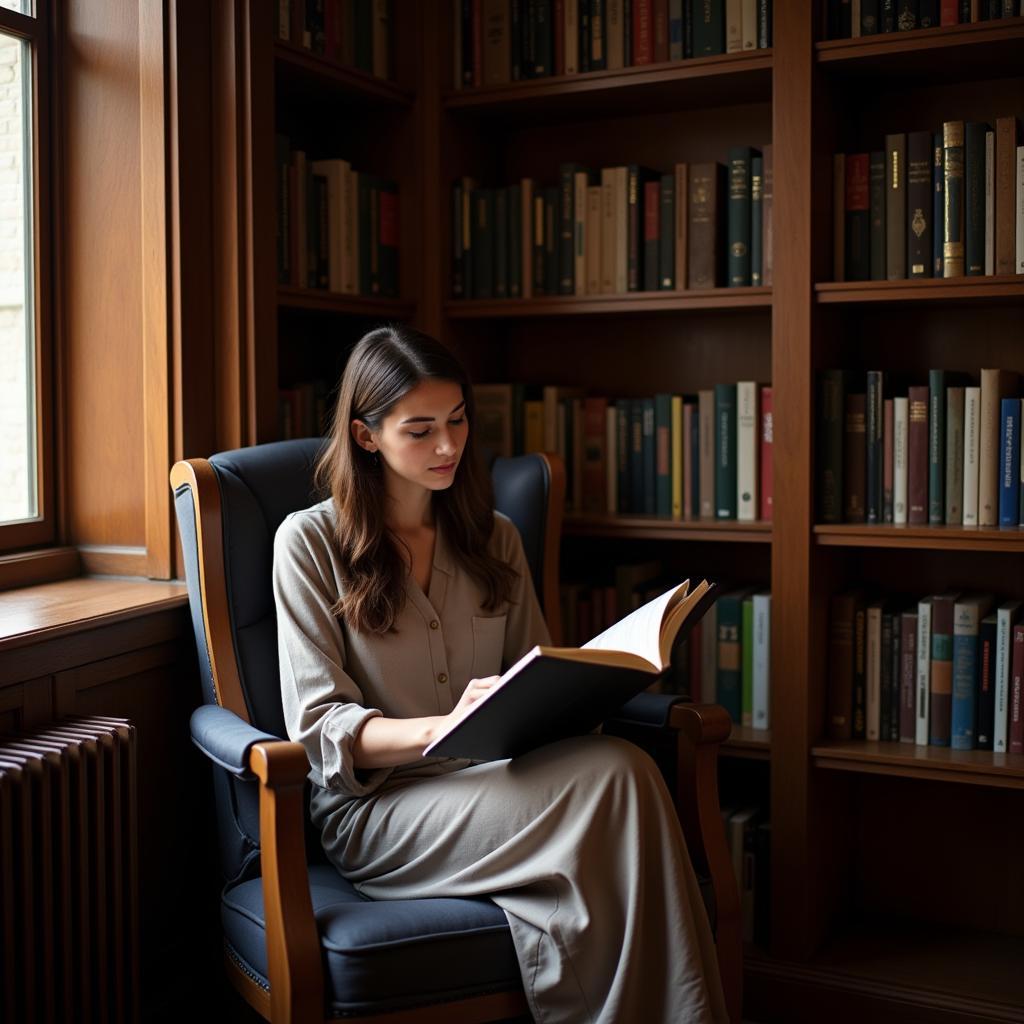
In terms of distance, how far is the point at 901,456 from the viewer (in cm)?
245

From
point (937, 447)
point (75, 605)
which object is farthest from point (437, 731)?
point (937, 447)

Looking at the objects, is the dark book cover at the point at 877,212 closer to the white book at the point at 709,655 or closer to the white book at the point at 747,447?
the white book at the point at 747,447

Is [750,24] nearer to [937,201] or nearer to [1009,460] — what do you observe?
[937,201]

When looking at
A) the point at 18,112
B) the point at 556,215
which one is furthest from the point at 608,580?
the point at 18,112

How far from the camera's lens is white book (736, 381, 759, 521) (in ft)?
8.51

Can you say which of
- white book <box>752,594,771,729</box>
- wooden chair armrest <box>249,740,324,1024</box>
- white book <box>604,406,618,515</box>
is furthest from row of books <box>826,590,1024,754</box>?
wooden chair armrest <box>249,740,324,1024</box>

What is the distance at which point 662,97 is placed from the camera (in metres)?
2.68

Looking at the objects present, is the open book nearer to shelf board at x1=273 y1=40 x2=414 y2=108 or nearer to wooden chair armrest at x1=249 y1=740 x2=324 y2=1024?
wooden chair armrest at x1=249 y1=740 x2=324 y2=1024

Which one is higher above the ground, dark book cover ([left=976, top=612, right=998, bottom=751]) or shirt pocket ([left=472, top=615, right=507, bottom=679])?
shirt pocket ([left=472, top=615, right=507, bottom=679])

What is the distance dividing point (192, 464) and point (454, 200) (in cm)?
101

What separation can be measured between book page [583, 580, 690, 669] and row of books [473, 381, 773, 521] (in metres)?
0.73

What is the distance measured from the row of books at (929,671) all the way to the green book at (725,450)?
0.29 m

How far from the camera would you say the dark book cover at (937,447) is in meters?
2.41

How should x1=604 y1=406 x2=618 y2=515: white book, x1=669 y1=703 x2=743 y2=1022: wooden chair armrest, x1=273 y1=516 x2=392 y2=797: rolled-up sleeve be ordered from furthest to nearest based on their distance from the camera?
x1=604 y1=406 x2=618 y2=515: white book → x1=669 y1=703 x2=743 y2=1022: wooden chair armrest → x1=273 y1=516 x2=392 y2=797: rolled-up sleeve
